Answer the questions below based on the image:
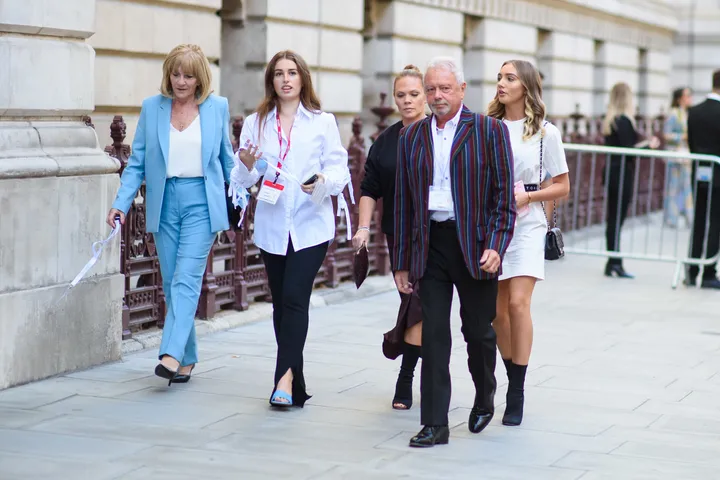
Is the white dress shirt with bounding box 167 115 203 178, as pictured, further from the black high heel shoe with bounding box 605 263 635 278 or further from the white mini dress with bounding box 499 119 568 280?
the black high heel shoe with bounding box 605 263 635 278

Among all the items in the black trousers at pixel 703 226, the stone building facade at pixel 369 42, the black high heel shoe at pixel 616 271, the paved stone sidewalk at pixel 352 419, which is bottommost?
the black high heel shoe at pixel 616 271

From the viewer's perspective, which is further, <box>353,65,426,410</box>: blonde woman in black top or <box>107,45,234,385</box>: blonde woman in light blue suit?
<box>107,45,234,385</box>: blonde woman in light blue suit

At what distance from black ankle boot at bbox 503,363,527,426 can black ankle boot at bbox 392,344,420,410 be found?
53cm

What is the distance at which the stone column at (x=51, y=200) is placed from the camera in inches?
292

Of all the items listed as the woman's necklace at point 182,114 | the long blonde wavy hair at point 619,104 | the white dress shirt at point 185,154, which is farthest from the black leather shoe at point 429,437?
the long blonde wavy hair at point 619,104

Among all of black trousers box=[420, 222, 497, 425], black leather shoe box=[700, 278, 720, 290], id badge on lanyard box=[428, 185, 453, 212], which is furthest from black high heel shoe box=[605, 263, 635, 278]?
id badge on lanyard box=[428, 185, 453, 212]

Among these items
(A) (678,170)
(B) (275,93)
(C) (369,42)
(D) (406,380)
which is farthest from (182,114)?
(A) (678,170)

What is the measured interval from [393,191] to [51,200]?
1.86m

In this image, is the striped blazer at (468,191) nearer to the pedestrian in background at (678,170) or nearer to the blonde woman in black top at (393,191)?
the blonde woman in black top at (393,191)

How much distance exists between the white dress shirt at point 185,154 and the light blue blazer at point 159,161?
3 centimetres

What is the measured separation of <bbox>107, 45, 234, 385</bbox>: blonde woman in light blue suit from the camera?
24.6 ft

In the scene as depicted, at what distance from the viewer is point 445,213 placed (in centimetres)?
634

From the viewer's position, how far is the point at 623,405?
298 inches

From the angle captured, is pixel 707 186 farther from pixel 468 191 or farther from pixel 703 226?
pixel 468 191
